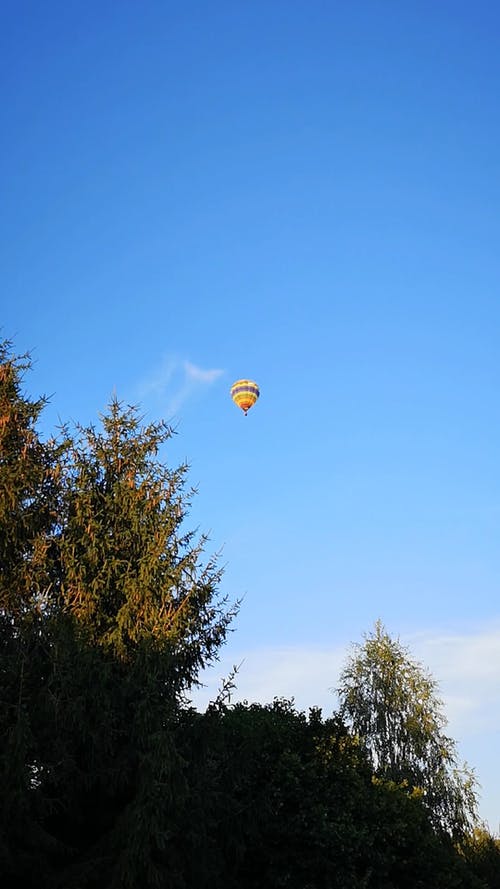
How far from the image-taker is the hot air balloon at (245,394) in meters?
45.9

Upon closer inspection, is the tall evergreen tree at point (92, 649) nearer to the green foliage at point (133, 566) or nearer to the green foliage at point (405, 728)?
the green foliage at point (133, 566)

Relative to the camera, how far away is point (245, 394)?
46.0 meters

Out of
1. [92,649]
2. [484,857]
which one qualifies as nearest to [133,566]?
[92,649]

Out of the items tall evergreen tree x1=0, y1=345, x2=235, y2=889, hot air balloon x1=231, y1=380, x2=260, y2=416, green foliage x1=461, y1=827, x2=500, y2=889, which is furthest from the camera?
hot air balloon x1=231, y1=380, x2=260, y2=416

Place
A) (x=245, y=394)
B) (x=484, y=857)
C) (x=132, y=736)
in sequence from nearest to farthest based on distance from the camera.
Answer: (x=132, y=736) → (x=484, y=857) → (x=245, y=394)

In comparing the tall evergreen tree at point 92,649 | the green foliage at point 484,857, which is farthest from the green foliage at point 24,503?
the green foliage at point 484,857

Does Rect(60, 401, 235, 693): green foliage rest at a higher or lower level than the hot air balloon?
lower

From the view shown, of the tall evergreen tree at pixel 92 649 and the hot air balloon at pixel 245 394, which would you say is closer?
the tall evergreen tree at pixel 92 649

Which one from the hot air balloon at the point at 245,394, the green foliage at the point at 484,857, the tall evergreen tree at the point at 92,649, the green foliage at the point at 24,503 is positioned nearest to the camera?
the tall evergreen tree at the point at 92,649

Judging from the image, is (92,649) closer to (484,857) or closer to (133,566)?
(133,566)

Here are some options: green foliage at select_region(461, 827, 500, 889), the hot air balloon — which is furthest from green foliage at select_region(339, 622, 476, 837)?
the hot air balloon

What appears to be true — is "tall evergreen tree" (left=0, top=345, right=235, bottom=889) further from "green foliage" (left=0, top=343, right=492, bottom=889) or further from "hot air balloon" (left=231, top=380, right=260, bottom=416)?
"hot air balloon" (left=231, top=380, right=260, bottom=416)

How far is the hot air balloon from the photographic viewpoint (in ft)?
151

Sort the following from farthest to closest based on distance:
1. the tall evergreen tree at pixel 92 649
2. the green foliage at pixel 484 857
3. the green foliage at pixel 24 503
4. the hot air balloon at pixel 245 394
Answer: the hot air balloon at pixel 245 394, the green foliage at pixel 484 857, the green foliage at pixel 24 503, the tall evergreen tree at pixel 92 649
